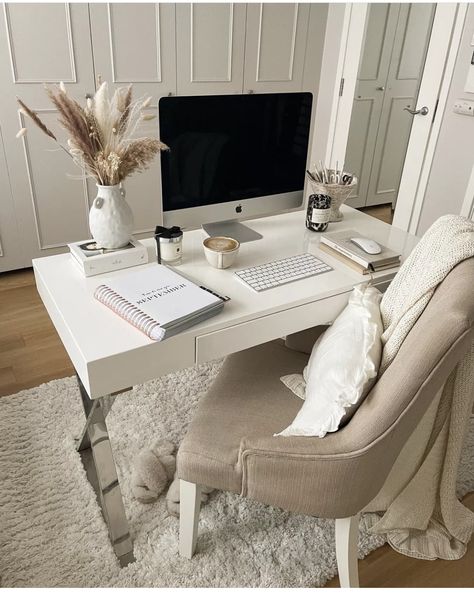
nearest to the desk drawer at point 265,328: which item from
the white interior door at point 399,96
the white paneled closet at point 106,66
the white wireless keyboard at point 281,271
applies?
the white wireless keyboard at point 281,271

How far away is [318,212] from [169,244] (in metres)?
0.59

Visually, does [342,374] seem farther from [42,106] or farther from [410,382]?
A: [42,106]

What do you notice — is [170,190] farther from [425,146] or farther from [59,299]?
[425,146]

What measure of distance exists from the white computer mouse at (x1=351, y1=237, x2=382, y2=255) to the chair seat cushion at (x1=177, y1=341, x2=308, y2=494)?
0.40m

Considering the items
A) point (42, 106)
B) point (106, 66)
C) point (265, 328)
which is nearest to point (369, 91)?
point (106, 66)

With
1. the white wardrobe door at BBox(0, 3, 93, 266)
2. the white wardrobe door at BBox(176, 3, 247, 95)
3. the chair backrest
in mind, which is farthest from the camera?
the white wardrobe door at BBox(176, 3, 247, 95)

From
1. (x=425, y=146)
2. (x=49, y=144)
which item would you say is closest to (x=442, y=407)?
(x=425, y=146)

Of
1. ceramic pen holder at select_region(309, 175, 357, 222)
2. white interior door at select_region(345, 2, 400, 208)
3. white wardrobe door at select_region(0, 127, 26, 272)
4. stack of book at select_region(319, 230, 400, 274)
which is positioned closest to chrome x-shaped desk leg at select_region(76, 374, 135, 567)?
stack of book at select_region(319, 230, 400, 274)

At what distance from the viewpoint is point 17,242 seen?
2820mm

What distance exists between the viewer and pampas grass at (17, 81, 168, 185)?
125cm

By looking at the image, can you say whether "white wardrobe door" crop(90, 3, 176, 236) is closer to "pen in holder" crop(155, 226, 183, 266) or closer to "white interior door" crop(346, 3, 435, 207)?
"white interior door" crop(346, 3, 435, 207)

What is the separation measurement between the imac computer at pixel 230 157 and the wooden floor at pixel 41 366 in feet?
3.40

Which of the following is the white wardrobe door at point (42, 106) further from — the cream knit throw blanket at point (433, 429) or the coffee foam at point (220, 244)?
the cream knit throw blanket at point (433, 429)

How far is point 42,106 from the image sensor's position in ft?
8.43
